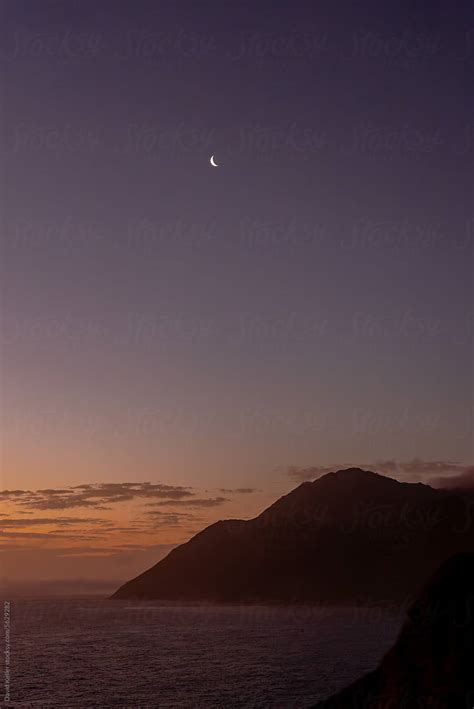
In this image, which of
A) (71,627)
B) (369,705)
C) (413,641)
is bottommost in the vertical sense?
(71,627)

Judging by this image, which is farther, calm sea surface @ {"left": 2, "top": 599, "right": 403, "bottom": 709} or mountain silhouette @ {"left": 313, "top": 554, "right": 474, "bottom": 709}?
calm sea surface @ {"left": 2, "top": 599, "right": 403, "bottom": 709}

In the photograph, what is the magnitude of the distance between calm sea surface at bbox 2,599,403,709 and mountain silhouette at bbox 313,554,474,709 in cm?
2689

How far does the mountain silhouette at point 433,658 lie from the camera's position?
38.0m

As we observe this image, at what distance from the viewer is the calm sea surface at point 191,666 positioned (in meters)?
73.8

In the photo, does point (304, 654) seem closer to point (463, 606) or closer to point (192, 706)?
point (192, 706)

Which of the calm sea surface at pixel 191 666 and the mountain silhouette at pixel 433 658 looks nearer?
the mountain silhouette at pixel 433 658

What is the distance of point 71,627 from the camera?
19162cm

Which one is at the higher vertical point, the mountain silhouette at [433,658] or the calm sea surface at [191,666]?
the mountain silhouette at [433,658]

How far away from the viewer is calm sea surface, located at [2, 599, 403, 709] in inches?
2904

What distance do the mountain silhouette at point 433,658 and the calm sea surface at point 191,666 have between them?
26893 mm

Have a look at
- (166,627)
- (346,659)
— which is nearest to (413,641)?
(346,659)

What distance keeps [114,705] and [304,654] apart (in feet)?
155

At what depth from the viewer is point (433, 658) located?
4059cm

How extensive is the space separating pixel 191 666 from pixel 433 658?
6479 centimetres
